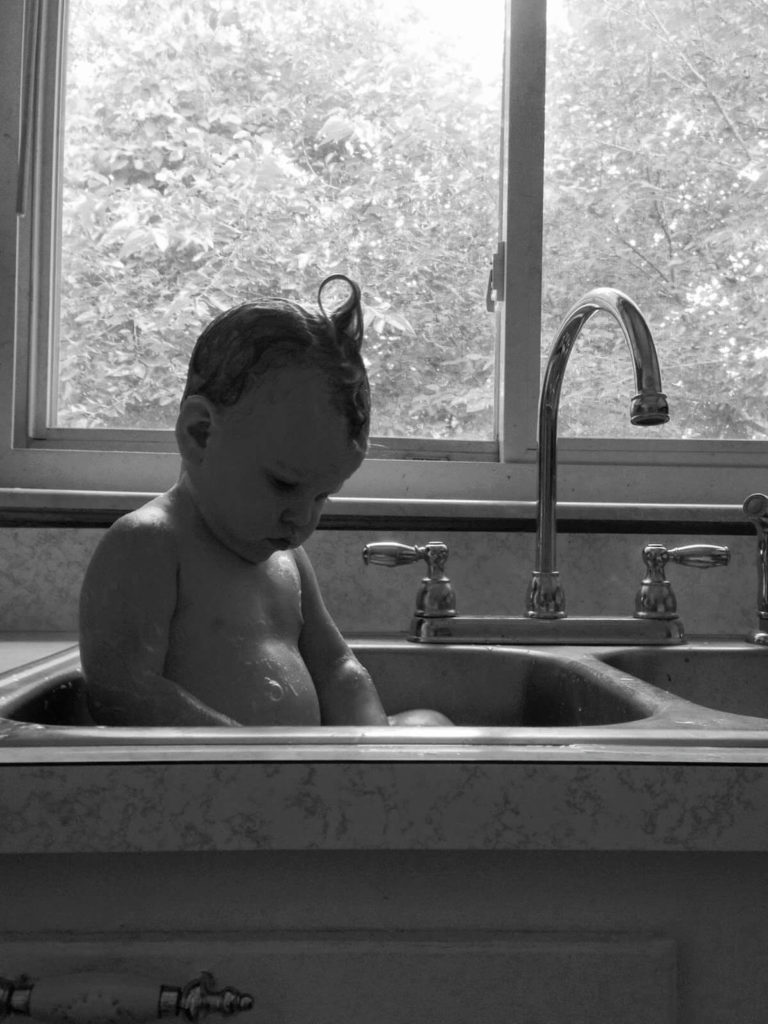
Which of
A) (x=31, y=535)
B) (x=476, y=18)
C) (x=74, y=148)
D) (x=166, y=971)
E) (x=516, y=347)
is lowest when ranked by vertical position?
(x=166, y=971)

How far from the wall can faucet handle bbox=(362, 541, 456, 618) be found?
0.41 ft

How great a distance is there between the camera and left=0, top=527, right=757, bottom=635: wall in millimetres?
1317

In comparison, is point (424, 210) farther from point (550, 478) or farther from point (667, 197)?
point (550, 478)

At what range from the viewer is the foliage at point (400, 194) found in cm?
155

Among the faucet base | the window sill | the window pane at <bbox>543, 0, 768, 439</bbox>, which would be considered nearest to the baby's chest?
the faucet base

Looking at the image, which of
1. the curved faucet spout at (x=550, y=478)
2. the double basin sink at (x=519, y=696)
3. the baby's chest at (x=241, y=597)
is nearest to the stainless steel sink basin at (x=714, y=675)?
the double basin sink at (x=519, y=696)

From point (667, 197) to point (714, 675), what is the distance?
802 millimetres

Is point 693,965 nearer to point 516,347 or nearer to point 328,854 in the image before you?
point 328,854

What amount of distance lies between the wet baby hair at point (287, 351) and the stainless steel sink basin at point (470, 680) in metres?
0.38

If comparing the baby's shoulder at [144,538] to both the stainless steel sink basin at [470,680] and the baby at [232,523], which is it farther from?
the stainless steel sink basin at [470,680]

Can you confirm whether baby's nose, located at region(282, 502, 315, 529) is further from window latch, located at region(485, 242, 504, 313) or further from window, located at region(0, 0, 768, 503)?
window latch, located at region(485, 242, 504, 313)

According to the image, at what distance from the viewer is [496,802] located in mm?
560

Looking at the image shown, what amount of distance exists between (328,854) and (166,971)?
0.35 ft

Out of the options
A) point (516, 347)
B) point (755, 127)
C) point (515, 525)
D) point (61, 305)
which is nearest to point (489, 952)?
point (515, 525)
